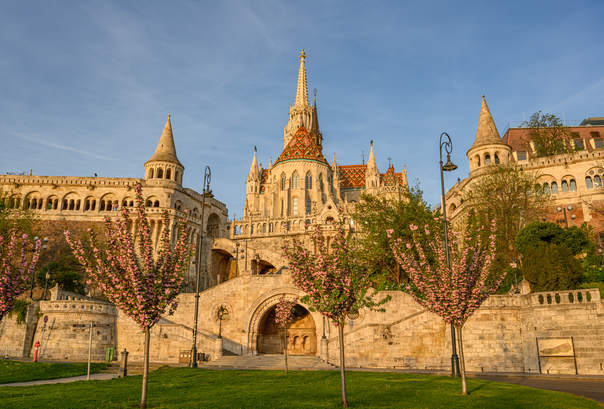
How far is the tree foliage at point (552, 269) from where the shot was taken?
77.6 ft

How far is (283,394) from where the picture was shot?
12.9 metres

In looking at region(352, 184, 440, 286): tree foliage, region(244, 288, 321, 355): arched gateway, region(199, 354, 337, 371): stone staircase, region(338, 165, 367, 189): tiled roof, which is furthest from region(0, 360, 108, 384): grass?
region(338, 165, 367, 189): tiled roof

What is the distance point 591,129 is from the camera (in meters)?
55.1

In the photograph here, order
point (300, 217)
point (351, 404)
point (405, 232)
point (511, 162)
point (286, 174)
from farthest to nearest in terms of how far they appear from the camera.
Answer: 1. point (286, 174)
2. point (300, 217)
3. point (511, 162)
4. point (405, 232)
5. point (351, 404)

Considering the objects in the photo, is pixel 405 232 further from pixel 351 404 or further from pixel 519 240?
pixel 351 404

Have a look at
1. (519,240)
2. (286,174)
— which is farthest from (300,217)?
(519,240)

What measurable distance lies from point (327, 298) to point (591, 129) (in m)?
56.8

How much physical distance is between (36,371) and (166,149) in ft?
124

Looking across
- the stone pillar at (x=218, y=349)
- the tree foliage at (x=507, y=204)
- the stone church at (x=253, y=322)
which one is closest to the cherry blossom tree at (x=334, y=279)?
the stone church at (x=253, y=322)

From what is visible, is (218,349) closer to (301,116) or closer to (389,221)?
(389,221)

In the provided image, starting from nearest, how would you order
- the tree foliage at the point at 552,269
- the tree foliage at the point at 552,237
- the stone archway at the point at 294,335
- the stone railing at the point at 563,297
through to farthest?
the stone railing at the point at 563,297, the tree foliage at the point at 552,269, the tree foliage at the point at 552,237, the stone archway at the point at 294,335

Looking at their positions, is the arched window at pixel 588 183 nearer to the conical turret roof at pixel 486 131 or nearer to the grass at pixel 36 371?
the conical turret roof at pixel 486 131

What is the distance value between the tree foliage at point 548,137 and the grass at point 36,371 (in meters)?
45.4

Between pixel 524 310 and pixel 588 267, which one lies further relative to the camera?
pixel 588 267
